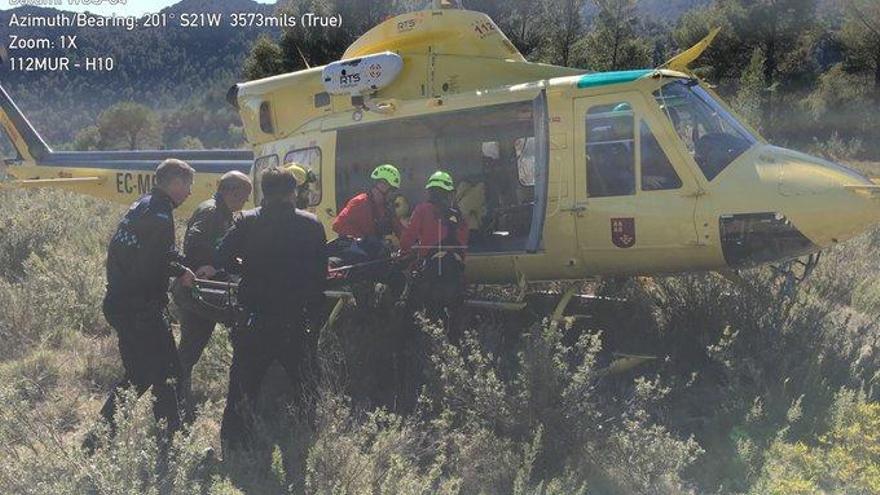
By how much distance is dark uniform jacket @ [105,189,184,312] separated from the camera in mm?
4441

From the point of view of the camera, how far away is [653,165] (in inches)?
222

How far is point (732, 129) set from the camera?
19.0 ft

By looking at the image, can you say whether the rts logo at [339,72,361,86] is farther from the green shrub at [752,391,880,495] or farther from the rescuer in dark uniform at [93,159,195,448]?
the green shrub at [752,391,880,495]

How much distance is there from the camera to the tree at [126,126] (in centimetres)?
4703

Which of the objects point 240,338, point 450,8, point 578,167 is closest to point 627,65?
point 450,8

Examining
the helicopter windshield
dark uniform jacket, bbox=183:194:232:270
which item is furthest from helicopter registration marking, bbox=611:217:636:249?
dark uniform jacket, bbox=183:194:232:270

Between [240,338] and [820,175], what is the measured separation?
402cm

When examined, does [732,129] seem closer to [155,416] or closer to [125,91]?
[155,416]

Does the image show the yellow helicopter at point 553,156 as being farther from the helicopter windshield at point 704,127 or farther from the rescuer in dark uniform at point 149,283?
the rescuer in dark uniform at point 149,283

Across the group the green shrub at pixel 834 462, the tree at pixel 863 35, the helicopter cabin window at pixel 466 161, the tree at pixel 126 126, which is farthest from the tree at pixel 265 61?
the tree at pixel 863 35

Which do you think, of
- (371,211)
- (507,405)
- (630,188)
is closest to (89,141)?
(371,211)

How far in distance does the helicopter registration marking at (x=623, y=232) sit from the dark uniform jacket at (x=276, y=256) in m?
2.28

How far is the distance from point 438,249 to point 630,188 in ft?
4.95

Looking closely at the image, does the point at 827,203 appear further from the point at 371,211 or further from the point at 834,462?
the point at 371,211
